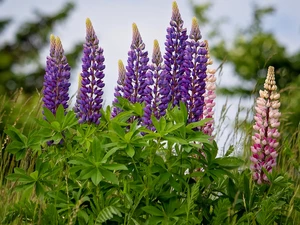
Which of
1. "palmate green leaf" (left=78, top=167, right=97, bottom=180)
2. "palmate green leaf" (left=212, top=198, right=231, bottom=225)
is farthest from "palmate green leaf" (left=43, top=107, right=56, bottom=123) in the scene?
"palmate green leaf" (left=212, top=198, right=231, bottom=225)

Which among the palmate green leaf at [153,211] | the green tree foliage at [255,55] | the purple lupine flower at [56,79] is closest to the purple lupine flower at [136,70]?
the purple lupine flower at [56,79]

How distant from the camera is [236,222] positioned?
4.50m

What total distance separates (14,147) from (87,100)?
569 millimetres

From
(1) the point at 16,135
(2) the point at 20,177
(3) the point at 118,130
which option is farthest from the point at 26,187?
(3) the point at 118,130

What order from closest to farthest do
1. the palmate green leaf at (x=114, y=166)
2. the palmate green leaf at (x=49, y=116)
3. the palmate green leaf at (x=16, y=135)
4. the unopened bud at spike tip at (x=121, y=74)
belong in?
the palmate green leaf at (x=114, y=166) → the palmate green leaf at (x=49, y=116) → the palmate green leaf at (x=16, y=135) → the unopened bud at spike tip at (x=121, y=74)

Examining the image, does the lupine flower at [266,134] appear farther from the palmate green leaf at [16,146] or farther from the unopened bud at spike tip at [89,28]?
the palmate green leaf at [16,146]

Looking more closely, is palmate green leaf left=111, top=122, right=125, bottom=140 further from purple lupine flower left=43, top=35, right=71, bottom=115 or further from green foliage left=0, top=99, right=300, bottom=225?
purple lupine flower left=43, top=35, right=71, bottom=115

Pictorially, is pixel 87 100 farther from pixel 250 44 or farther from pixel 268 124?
pixel 250 44

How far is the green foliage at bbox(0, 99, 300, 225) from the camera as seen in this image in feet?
12.9

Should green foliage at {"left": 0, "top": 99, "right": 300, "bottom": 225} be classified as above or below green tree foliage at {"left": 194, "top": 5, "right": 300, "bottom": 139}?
below

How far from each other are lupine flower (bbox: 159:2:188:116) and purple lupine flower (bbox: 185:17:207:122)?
0.11ft

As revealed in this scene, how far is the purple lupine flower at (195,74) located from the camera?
439cm

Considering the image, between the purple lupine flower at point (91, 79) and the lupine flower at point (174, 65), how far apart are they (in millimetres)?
428

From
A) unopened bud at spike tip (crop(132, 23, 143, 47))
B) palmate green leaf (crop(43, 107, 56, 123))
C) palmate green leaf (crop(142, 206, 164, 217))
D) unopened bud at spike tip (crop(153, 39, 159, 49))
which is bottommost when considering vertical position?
palmate green leaf (crop(142, 206, 164, 217))
